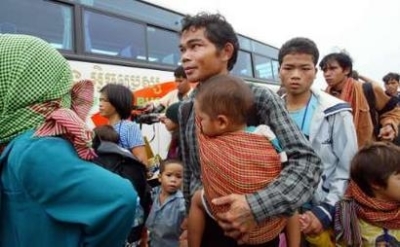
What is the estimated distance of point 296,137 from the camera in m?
1.39

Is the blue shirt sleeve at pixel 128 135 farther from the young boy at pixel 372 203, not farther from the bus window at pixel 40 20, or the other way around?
the young boy at pixel 372 203

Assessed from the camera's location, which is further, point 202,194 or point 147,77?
point 147,77

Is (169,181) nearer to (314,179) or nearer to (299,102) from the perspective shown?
(299,102)

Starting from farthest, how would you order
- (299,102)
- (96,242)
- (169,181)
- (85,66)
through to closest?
(85,66) < (169,181) < (299,102) < (96,242)

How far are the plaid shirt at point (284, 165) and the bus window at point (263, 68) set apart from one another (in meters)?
7.33

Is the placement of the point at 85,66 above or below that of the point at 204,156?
above

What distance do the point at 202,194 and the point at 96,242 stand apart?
0.51m

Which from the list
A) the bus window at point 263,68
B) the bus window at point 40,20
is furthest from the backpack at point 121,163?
the bus window at point 263,68

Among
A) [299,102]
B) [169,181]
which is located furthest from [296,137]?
[169,181]

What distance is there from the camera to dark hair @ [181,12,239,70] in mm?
1644

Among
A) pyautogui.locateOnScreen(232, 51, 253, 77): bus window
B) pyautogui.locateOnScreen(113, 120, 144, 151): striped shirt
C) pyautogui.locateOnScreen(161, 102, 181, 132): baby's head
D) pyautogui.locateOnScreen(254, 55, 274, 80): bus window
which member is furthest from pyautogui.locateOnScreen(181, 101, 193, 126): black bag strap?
pyautogui.locateOnScreen(254, 55, 274, 80): bus window

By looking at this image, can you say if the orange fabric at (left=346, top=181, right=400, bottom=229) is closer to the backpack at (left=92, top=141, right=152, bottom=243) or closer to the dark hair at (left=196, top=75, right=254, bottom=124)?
the dark hair at (left=196, top=75, right=254, bottom=124)

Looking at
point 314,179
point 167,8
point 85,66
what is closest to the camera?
point 314,179

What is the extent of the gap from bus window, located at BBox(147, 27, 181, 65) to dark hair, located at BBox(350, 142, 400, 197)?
427 cm
